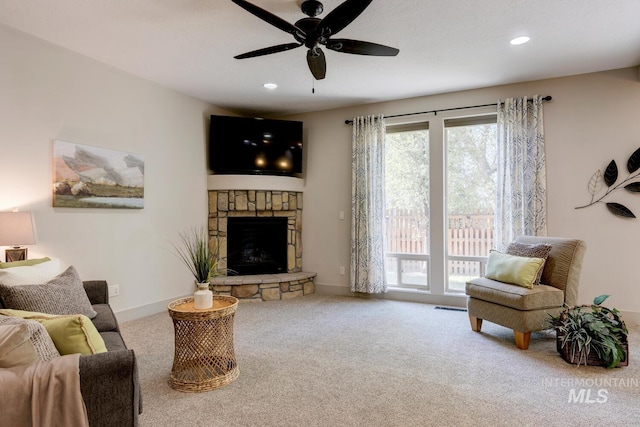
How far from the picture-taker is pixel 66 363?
121 centimetres

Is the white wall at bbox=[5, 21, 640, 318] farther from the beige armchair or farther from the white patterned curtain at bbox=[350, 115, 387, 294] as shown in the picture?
the beige armchair

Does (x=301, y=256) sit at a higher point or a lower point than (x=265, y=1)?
lower

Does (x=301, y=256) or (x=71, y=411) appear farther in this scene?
(x=301, y=256)

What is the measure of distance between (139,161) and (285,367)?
2.78 metres

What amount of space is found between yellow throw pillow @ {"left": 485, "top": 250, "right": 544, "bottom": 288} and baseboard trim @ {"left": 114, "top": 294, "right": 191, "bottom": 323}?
364cm

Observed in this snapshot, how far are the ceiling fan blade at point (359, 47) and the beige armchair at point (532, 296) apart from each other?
221 centimetres

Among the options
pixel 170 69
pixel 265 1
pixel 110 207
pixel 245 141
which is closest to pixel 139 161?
pixel 110 207

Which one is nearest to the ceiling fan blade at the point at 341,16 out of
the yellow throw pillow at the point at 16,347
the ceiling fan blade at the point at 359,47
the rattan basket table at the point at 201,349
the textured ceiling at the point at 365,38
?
the ceiling fan blade at the point at 359,47

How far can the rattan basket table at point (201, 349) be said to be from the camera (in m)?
2.28

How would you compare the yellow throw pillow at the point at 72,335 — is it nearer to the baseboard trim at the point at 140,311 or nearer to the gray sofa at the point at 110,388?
the gray sofa at the point at 110,388

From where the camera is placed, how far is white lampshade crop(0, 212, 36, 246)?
2.56 metres

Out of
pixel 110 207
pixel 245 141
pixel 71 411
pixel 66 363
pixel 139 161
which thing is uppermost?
pixel 245 141

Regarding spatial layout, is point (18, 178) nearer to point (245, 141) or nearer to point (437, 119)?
point (245, 141)

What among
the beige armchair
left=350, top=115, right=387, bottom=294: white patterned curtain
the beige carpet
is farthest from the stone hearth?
the beige armchair
